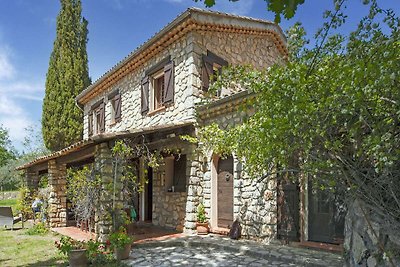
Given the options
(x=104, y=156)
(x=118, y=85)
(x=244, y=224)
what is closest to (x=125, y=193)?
(x=104, y=156)

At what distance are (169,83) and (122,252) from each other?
530 cm

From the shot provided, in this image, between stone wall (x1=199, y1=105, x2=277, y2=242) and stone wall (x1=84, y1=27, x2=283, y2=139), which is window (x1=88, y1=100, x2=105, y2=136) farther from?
stone wall (x1=199, y1=105, x2=277, y2=242)

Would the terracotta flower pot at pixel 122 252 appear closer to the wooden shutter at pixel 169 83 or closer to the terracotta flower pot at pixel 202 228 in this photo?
the terracotta flower pot at pixel 202 228

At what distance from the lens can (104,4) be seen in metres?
6.20

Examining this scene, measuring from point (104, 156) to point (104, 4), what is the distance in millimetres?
3270

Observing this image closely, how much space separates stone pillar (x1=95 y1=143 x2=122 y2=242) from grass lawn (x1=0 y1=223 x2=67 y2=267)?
38.9 inches

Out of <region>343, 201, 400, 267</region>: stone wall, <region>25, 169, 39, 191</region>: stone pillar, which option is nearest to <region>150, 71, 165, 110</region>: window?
<region>25, 169, 39, 191</region>: stone pillar

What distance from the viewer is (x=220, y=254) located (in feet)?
22.0

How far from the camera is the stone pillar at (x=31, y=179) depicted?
554 inches

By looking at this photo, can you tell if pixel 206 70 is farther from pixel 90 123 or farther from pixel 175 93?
pixel 90 123

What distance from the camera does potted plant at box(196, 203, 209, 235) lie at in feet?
27.4

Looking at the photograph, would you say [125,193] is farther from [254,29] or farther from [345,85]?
[254,29]

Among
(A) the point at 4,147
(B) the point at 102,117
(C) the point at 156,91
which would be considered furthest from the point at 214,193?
(A) the point at 4,147

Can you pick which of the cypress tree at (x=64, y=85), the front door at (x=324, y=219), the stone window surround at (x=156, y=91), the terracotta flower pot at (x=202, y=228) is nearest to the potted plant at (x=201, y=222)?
the terracotta flower pot at (x=202, y=228)
